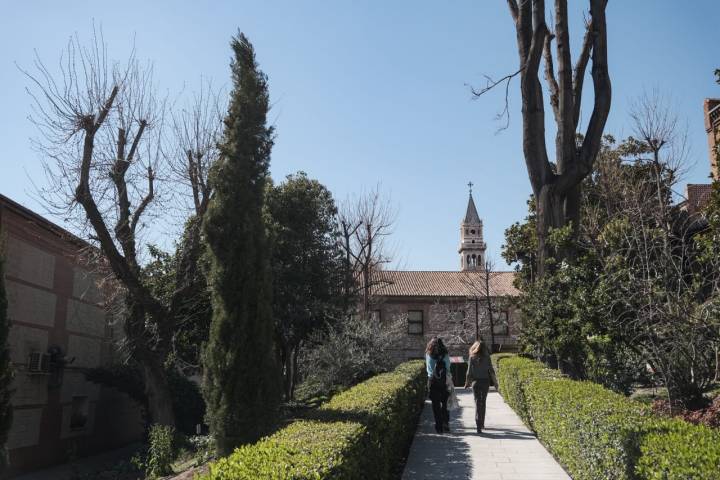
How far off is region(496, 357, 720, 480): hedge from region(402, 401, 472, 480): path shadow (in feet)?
3.85

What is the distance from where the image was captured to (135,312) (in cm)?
1374

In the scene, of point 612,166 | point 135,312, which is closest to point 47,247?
point 135,312

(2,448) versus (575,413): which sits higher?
(575,413)

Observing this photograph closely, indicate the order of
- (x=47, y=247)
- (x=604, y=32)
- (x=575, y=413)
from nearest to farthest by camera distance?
(x=575, y=413), (x=604, y=32), (x=47, y=247)

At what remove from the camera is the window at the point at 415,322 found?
4475 centimetres

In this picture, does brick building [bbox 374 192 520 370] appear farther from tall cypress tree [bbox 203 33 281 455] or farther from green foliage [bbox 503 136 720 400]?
tall cypress tree [bbox 203 33 281 455]

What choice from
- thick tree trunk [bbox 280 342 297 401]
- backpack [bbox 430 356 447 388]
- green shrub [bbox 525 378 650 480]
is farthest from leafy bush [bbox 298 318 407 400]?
green shrub [bbox 525 378 650 480]

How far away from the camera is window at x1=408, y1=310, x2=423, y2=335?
147ft

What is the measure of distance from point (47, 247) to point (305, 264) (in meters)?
6.29

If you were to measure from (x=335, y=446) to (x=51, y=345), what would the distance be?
13.3m

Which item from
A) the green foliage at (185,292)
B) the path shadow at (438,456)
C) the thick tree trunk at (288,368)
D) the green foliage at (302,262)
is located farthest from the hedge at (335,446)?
the thick tree trunk at (288,368)

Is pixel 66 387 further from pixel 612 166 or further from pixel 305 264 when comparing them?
pixel 612 166

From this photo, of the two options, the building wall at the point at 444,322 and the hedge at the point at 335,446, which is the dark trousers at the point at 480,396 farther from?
the building wall at the point at 444,322

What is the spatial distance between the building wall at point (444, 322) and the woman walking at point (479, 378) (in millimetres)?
30141
